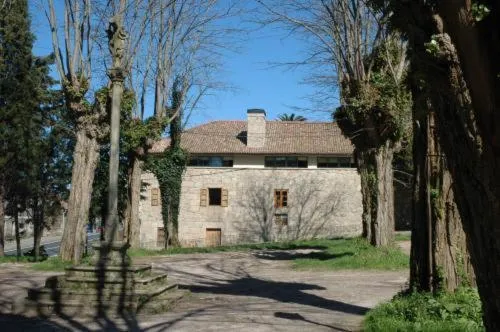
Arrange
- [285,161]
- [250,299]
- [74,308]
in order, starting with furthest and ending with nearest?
[285,161] < [250,299] < [74,308]

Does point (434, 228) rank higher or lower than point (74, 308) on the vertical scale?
higher

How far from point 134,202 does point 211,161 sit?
61.5 ft

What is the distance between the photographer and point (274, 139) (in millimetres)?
44594

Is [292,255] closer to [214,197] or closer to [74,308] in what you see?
[74,308]

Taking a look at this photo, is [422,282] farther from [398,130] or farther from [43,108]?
[43,108]

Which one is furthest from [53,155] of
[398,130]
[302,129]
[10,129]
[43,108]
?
[398,130]

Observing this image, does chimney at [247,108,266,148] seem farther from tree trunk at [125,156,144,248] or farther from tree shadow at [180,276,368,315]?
tree shadow at [180,276,368,315]

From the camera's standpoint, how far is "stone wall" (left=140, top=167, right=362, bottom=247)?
41125 millimetres

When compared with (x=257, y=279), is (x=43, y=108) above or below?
above

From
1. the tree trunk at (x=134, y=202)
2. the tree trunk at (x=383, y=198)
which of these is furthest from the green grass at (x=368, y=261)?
the tree trunk at (x=134, y=202)

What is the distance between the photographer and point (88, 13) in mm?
17359

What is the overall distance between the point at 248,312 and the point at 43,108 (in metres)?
31.6

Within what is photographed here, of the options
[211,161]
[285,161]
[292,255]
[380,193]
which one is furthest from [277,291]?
[211,161]

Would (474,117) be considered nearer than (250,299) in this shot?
Yes
